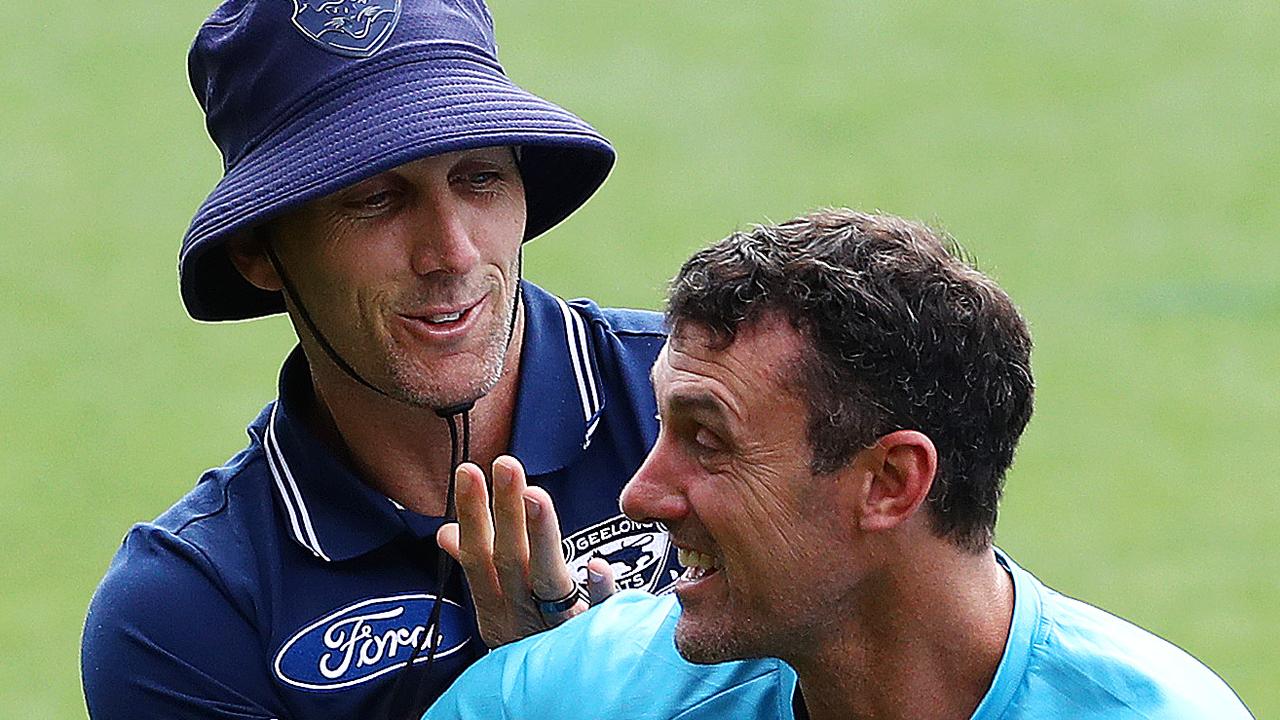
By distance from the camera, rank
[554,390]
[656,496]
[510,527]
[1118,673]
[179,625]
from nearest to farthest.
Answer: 1. [1118,673]
2. [656,496]
3. [510,527]
4. [179,625]
5. [554,390]

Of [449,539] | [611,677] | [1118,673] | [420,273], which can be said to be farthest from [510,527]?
[1118,673]

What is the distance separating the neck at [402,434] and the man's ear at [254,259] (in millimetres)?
143

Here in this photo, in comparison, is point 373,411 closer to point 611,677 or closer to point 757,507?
point 611,677

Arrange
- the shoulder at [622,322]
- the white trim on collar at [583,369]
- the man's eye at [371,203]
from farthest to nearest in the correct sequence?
1. the shoulder at [622,322]
2. the white trim on collar at [583,369]
3. the man's eye at [371,203]

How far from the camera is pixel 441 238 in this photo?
3.18 m

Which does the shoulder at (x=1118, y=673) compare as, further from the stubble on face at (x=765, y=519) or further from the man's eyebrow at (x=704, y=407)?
the man's eyebrow at (x=704, y=407)

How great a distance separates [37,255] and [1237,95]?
657cm

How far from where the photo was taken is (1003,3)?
545 inches

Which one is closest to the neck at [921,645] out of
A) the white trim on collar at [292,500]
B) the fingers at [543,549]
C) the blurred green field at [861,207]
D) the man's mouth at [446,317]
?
the fingers at [543,549]

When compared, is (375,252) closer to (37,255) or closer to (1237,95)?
(37,255)

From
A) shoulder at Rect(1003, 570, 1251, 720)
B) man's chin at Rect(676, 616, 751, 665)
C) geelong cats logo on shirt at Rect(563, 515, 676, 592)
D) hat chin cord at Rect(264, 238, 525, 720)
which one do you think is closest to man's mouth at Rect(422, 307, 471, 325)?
hat chin cord at Rect(264, 238, 525, 720)

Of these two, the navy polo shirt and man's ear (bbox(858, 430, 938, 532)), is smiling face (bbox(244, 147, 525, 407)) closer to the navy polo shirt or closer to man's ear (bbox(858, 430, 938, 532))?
the navy polo shirt

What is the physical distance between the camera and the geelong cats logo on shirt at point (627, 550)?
3.41 metres

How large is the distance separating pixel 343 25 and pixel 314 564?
795mm
